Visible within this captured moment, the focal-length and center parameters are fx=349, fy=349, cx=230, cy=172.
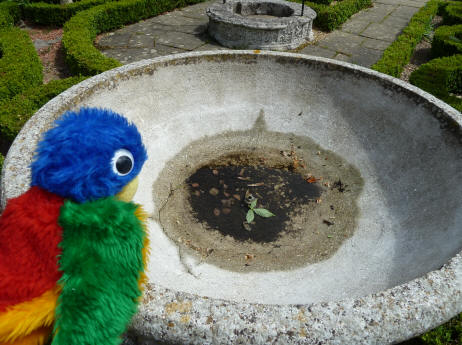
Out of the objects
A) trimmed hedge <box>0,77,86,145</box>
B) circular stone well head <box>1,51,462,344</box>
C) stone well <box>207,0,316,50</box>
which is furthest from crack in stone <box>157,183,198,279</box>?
stone well <box>207,0,316,50</box>

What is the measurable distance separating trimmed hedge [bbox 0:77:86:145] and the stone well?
158 inches

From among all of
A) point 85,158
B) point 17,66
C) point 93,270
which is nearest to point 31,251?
point 93,270

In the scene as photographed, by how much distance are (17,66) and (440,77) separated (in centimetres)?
725

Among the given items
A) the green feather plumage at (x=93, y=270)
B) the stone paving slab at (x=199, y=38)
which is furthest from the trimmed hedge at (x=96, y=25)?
Result: the green feather plumage at (x=93, y=270)

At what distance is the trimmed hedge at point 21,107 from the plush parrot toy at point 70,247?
10.4 ft

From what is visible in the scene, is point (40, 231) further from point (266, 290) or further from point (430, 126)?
point (430, 126)

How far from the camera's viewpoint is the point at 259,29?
25.1ft

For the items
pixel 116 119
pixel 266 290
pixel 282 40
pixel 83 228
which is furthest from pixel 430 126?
pixel 282 40

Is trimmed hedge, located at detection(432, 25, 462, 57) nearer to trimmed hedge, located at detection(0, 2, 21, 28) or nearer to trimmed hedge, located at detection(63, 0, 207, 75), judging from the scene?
trimmed hedge, located at detection(63, 0, 207, 75)

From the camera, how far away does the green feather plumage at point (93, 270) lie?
1445mm

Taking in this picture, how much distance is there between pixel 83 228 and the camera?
1484mm

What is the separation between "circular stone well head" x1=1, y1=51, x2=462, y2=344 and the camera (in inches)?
66.3

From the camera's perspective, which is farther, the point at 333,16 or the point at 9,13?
the point at 333,16

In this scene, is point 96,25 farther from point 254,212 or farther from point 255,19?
point 254,212
